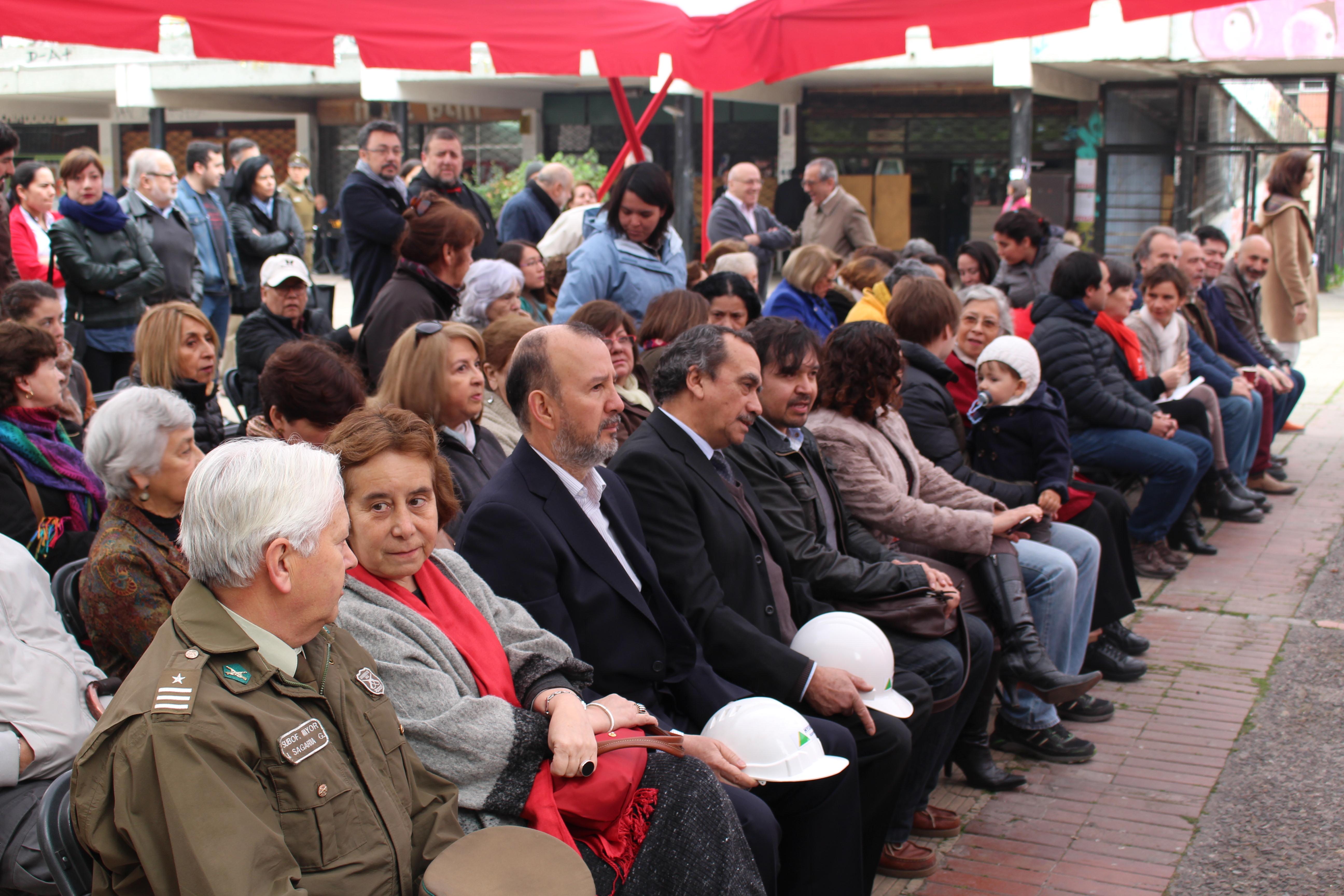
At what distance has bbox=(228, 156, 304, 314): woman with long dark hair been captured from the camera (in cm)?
862

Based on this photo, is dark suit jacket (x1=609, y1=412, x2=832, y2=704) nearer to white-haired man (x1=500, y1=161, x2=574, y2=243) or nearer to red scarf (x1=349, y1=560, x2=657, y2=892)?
red scarf (x1=349, y1=560, x2=657, y2=892)

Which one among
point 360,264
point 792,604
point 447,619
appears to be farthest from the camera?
point 360,264

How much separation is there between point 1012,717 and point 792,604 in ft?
4.31

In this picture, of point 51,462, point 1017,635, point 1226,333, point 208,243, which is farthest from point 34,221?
point 1226,333

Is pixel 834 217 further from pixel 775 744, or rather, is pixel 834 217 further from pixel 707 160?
pixel 775 744

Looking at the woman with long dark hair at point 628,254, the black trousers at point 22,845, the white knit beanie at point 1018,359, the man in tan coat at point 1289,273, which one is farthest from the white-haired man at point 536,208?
the black trousers at point 22,845

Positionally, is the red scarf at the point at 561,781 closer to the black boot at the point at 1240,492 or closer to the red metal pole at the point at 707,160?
the red metal pole at the point at 707,160

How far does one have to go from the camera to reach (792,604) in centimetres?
379

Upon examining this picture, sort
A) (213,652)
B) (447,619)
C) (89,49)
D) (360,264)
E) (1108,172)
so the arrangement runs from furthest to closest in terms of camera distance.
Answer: (89,49) < (1108,172) < (360,264) < (447,619) < (213,652)

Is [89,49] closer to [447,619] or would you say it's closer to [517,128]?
[517,128]

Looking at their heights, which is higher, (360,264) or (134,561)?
(360,264)

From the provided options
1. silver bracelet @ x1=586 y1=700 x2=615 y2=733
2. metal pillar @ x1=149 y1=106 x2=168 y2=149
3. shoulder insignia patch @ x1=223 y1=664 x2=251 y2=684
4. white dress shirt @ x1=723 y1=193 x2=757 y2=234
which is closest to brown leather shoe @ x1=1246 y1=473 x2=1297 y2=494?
white dress shirt @ x1=723 y1=193 x2=757 y2=234

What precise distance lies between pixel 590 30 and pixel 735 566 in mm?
4695

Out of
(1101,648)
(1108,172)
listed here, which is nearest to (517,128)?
(1108,172)
